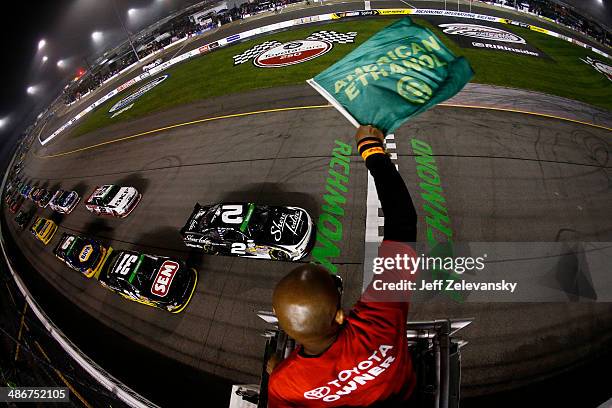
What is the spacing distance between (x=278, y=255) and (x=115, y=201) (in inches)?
337

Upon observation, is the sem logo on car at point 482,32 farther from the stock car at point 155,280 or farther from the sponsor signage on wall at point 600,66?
the stock car at point 155,280

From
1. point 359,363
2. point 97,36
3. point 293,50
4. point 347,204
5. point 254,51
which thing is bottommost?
point 359,363

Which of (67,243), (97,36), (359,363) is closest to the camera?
(359,363)

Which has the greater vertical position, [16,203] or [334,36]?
[334,36]

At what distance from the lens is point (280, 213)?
916 cm

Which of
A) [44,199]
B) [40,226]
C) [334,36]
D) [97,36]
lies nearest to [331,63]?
[334,36]

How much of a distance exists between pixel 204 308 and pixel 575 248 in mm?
11060

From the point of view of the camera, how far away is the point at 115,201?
12.6 metres

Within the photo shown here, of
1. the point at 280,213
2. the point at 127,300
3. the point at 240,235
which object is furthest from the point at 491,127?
the point at 127,300

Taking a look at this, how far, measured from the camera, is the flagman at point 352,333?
188cm

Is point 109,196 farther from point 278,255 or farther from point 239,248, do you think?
A: point 278,255

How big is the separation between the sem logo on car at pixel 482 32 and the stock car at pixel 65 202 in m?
25.0

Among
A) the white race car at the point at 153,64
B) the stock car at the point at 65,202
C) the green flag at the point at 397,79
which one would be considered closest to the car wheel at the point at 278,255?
the green flag at the point at 397,79

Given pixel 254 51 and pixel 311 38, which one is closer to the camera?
pixel 311 38
